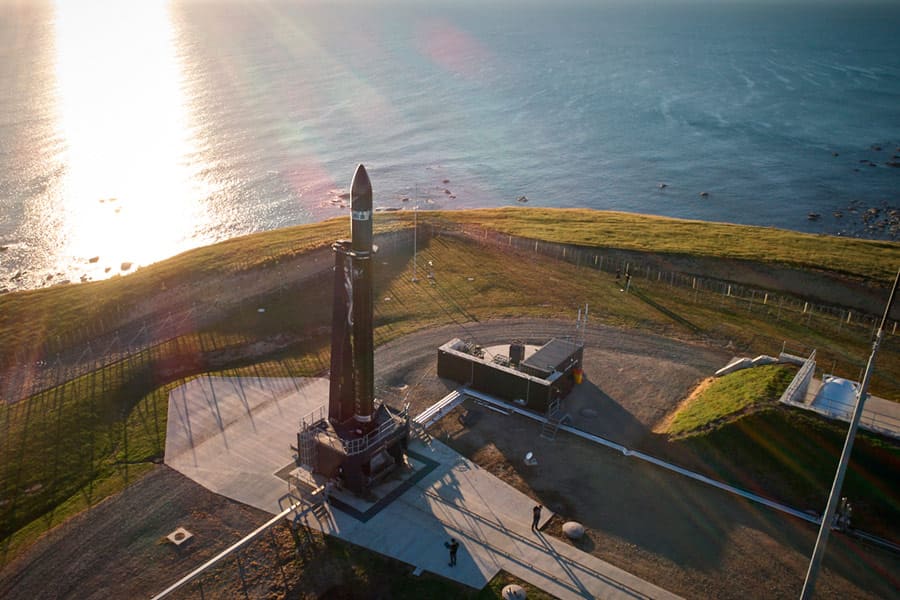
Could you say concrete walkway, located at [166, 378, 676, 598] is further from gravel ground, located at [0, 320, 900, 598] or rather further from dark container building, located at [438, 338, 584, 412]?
dark container building, located at [438, 338, 584, 412]

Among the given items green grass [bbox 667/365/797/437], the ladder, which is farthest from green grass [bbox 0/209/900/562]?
the ladder

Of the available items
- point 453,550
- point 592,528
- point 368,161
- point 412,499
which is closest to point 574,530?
point 592,528

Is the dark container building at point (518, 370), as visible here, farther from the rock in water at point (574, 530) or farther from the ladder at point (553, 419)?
the rock in water at point (574, 530)

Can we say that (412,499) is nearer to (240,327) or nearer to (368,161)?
(240,327)

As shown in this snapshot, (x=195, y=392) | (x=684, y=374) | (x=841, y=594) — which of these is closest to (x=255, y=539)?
(x=195, y=392)

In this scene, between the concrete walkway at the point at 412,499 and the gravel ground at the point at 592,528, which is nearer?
the gravel ground at the point at 592,528

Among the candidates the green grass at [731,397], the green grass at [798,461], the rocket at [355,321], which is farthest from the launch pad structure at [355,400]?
the green grass at [731,397]
